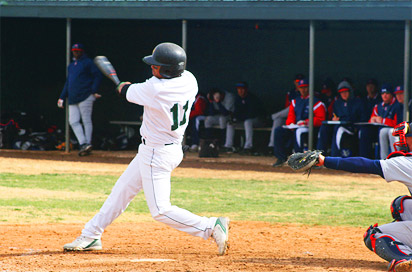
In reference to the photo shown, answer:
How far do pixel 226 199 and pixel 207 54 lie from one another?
23.7 ft

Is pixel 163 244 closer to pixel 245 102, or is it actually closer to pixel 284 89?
pixel 245 102

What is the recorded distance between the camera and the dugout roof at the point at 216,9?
35.6 ft

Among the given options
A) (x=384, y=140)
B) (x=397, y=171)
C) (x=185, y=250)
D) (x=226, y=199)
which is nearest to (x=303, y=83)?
(x=384, y=140)

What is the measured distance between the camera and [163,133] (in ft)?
15.5

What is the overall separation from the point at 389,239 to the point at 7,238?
10.1 feet

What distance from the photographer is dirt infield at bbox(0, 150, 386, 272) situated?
15.0 feet

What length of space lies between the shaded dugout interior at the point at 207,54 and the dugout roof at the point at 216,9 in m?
1.19

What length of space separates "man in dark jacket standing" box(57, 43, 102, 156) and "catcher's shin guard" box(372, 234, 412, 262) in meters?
8.16

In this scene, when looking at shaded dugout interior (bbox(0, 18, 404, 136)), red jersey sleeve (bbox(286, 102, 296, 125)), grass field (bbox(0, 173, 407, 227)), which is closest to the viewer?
grass field (bbox(0, 173, 407, 227))

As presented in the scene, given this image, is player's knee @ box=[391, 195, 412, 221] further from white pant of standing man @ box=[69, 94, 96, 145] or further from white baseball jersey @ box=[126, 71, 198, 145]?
white pant of standing man @ box=[69, 94, 96, 145]

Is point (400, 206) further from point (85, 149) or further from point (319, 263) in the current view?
point (85, 149)

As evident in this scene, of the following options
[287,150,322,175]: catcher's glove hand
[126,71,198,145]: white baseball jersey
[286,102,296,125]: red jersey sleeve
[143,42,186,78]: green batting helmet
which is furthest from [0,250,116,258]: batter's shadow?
[286,102,296,125]: red jersey sleeve

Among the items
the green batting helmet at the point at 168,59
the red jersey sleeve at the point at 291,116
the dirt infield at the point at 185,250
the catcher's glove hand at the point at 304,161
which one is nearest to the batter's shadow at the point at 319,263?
the dirt infield at the point at 185,250

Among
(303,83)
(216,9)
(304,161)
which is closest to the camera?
(304,161)
